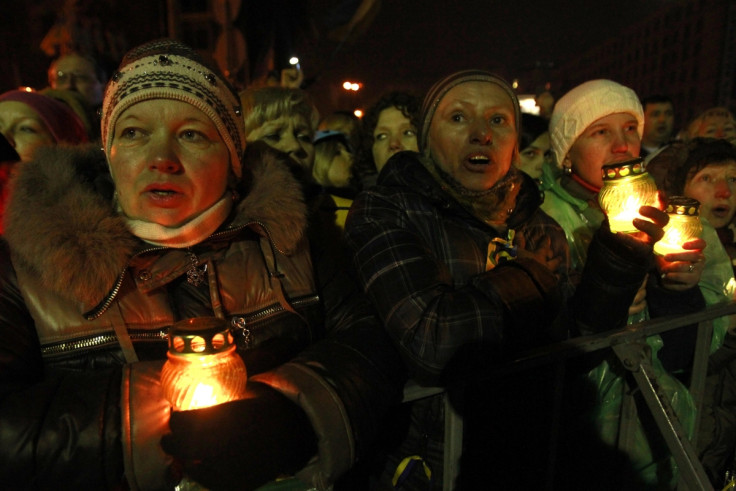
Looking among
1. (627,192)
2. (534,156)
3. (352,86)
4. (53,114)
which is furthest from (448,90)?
(352,86)

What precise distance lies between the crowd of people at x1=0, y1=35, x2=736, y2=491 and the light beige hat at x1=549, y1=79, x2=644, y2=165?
0.07ft

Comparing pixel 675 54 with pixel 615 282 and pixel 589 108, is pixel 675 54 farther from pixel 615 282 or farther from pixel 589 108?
pixel 615 282

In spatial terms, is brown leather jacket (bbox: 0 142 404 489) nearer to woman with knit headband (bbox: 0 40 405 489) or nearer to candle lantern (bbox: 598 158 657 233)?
woman with knit headband (bbox: 0 40 405 489)

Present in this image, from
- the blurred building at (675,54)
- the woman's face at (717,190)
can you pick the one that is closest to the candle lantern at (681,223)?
the woman's face at (717,190)

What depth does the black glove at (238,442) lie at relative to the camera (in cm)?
111

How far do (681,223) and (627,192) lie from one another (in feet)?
1.63

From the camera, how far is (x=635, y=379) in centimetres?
213

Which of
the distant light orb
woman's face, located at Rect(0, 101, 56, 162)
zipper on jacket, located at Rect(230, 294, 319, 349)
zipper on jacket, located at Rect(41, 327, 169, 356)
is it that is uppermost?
the distant light orb

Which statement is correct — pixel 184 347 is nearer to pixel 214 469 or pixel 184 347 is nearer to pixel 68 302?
pixel 214 469

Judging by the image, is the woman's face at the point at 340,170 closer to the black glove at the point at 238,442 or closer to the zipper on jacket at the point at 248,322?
the zipper on jacket at the point at 248,322

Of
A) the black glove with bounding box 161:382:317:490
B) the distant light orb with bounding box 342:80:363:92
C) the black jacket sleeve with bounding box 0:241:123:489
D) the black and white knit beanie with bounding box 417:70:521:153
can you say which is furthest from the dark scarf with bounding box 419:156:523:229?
the distant light orb with bounding box 342:80:363:92

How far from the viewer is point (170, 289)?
1.61 metres

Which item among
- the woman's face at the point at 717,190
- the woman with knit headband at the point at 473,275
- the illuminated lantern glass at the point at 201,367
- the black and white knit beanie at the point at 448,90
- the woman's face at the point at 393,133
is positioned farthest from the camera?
the woman's face at the point at 393,133

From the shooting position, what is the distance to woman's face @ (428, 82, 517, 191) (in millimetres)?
2270
